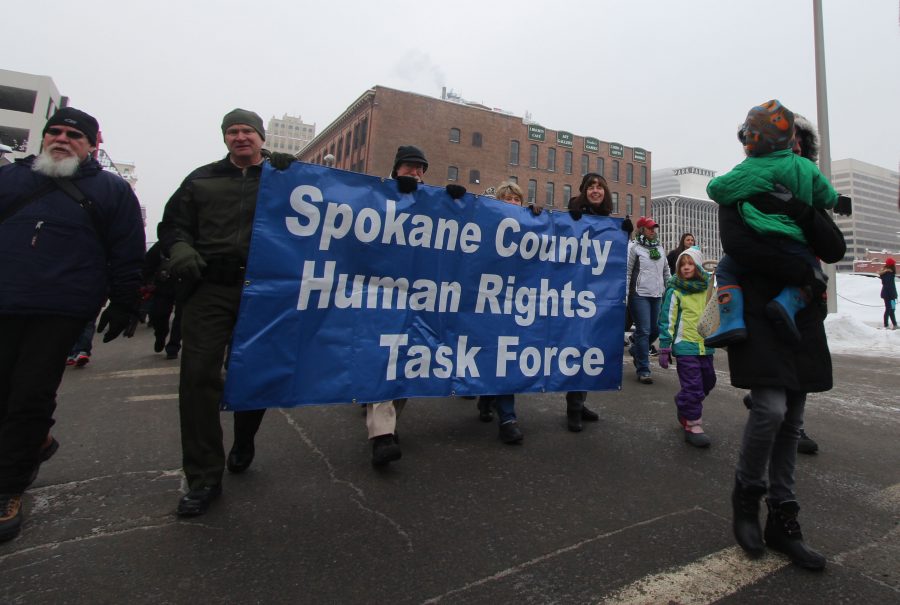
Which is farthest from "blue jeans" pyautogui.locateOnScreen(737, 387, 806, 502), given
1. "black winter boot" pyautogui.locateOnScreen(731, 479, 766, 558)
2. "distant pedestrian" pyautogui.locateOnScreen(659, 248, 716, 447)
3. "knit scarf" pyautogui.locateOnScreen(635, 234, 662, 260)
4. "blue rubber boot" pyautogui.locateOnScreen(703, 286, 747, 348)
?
"knit scarf" pyautogui.locateOnScreen(635, 234, 662, 260)

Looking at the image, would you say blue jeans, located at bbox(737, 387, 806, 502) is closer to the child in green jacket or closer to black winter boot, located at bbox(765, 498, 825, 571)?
black winter boot, located at bbox(765, 498, 825, 571)

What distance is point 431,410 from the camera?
14.9 feet

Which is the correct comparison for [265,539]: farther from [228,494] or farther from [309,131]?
[309,131]

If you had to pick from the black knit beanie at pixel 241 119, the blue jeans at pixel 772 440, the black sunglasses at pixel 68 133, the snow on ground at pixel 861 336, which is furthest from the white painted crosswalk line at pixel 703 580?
the snow on ground at pixel 861 336

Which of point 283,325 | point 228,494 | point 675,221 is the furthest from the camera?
point 675,221

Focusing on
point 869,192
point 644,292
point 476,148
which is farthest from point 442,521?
point 476,148

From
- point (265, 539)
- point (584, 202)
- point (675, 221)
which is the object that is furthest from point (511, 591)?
point (675, 221)

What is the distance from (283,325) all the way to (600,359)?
8.03 feet

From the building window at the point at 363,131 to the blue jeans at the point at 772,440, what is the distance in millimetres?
45183

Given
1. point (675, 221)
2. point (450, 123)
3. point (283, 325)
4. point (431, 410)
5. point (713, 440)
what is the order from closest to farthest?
1. point (283, 325)
2. point (713, 440)
3. point (431, 410)
4. point (450, 123)
5. point (675, 221)

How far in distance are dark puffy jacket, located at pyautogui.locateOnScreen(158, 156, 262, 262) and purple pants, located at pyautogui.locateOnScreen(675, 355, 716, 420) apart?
329 cm

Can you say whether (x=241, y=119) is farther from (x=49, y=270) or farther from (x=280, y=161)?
(x=49, y=270)

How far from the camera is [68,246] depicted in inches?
94.4

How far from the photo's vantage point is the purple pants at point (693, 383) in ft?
12.2
